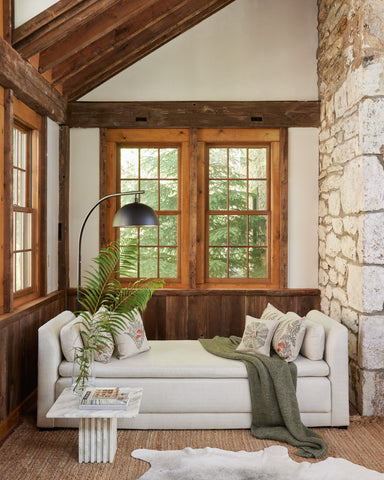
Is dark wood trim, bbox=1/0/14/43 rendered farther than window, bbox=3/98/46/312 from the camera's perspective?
No

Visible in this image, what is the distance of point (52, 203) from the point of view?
5.28m

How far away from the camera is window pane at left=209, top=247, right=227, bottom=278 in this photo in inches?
228

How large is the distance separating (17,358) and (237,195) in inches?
118

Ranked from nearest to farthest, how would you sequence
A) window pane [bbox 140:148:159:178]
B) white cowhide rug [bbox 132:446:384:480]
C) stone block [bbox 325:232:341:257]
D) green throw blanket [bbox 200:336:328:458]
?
white cowhide rug [bbox 132:446:384:480], green throw blanket [bbox 200:336:328:458], stone block [bbox 325:232:341:257], window pane [bbox 140:148:159:178]

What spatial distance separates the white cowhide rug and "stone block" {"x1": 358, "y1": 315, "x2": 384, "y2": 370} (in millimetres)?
1037

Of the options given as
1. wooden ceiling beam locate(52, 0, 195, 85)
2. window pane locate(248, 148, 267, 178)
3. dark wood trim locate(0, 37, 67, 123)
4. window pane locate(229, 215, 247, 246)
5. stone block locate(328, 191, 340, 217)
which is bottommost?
window pane locate(229, 215, 247, 246)

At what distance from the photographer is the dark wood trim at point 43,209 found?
4930mm

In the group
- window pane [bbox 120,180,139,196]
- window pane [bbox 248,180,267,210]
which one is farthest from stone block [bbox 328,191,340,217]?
window pane [bbox 120,180,139,196]

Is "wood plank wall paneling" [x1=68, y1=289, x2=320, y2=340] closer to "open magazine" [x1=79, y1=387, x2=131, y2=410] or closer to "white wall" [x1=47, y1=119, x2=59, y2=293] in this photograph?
"white wall" [x1=47, y1=119, x2=59, y2=293]

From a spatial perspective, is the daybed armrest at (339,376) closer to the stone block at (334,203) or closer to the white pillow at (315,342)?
the white pillow at (315,342)

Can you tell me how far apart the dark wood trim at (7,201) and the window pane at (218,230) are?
2.46 meters

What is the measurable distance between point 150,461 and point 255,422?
3.11ft

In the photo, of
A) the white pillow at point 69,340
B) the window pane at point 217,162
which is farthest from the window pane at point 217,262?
the white pillow at point 69,340

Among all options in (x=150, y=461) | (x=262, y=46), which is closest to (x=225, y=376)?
(x=150, y=461)
